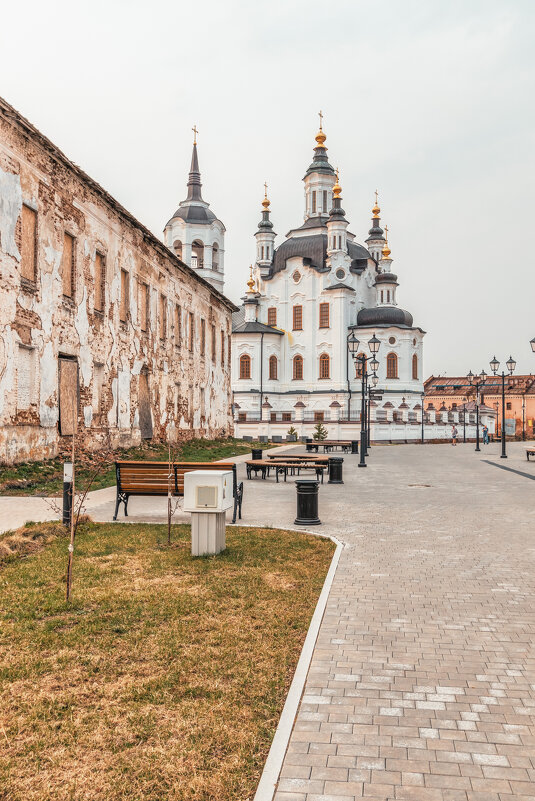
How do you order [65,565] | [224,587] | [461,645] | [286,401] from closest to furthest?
[461,645] → [224,587] → [65,565] → [286,401]

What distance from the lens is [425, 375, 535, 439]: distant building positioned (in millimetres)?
93000

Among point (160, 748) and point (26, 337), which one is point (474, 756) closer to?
point (160, 748)

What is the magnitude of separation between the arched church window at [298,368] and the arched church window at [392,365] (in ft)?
28.3

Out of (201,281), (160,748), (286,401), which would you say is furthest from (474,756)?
(286,401)

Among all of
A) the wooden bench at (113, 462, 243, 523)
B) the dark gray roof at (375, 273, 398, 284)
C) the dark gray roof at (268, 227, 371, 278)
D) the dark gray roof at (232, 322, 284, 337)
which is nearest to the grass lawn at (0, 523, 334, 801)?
the wooden bench at (113, 462, 243, 523)

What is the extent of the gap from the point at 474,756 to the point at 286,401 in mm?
64915

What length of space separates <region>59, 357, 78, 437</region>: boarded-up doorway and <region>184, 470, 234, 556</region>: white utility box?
1199cm

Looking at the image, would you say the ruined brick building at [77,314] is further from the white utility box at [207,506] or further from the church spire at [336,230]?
the church spire at [336,230]

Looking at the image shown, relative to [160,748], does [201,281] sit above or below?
above

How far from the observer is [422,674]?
14.8 feet

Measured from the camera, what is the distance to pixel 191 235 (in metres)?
53.4

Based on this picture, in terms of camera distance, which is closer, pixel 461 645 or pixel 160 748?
pixel 160 748

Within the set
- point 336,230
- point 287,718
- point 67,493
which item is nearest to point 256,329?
point 336,230

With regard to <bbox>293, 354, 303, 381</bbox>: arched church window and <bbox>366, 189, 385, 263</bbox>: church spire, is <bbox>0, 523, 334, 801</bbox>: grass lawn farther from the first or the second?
<bbox>366, 189, 385, 263</bbox>: church spire
